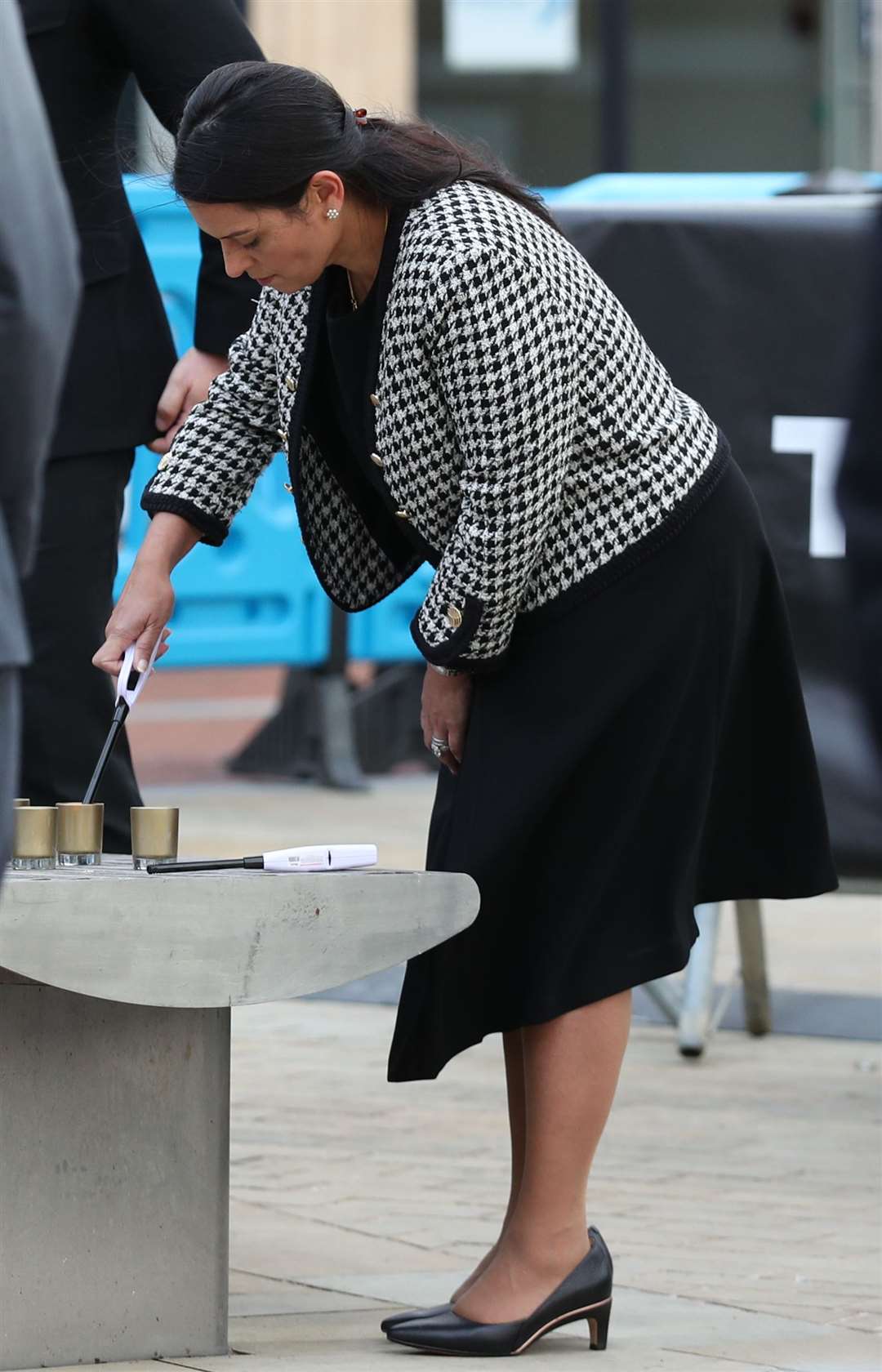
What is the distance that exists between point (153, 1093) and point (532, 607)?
73 centimetres

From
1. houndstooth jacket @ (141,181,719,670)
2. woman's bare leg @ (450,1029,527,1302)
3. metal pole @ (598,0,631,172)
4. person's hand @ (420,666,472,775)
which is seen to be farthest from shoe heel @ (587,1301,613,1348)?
metal pole @ (598,0,631,172)

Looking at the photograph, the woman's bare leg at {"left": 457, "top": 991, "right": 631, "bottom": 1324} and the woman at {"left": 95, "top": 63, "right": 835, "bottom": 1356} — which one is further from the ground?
the woman at {"left": 95, "top": 63, "right": 835, "bottom": 1356}

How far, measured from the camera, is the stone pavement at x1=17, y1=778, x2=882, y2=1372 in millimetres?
3037

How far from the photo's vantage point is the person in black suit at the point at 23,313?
1.70m

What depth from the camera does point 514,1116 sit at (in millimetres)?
3059

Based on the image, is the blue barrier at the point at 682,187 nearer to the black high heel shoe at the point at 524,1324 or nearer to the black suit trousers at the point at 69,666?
the black suit trousers at the point at 69,666

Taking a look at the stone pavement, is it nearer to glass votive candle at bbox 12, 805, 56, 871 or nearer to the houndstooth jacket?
glass votive candle at bbox 12, 805, 56, 871

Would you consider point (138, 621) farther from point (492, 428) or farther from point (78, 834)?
point (492, 428)

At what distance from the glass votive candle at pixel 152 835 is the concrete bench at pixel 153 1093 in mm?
26

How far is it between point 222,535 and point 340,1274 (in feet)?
3.34

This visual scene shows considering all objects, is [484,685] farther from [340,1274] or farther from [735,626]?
[340,1274]

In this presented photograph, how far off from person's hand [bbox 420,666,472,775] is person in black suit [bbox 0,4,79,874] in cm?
128

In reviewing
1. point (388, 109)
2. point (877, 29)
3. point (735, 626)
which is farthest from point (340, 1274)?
point (877, 29)

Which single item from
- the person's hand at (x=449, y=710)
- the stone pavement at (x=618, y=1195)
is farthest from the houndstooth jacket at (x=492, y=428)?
the stone pavement at (x=618, y=1195)
